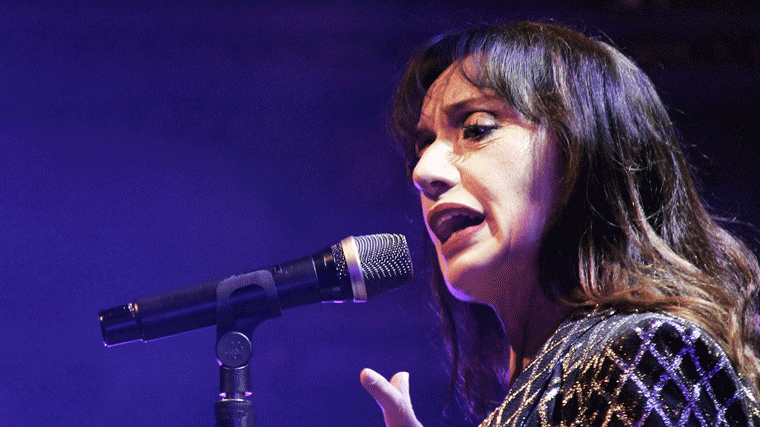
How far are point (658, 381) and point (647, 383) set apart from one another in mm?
14

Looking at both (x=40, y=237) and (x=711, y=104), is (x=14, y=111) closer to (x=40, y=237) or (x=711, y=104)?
(x=40, y=237)

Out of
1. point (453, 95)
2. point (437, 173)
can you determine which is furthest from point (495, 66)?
point (437, 173)

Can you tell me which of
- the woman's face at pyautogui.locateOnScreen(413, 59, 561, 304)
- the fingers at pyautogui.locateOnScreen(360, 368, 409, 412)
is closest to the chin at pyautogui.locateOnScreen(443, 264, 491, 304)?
the woman's face at pyautogui.locateOnScreen(413, 59, 561, 304)

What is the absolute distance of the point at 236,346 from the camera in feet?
4.20

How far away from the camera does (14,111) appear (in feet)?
7.70

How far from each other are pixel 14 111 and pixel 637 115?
6.88 ft

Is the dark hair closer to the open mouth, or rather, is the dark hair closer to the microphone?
the open mouth

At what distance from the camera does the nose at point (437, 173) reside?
51.1 inches

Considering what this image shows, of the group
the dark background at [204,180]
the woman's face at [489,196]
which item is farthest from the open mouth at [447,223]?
the dark background at [204,180]

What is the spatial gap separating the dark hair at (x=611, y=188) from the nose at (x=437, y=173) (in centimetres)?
16

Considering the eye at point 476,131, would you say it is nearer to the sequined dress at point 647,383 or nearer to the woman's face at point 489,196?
the woman's face at point 489,196

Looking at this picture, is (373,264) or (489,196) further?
(373,264)

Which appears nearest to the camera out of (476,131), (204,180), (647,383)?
(647,383)

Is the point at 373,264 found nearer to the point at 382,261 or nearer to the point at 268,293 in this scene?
the point at 382,261
